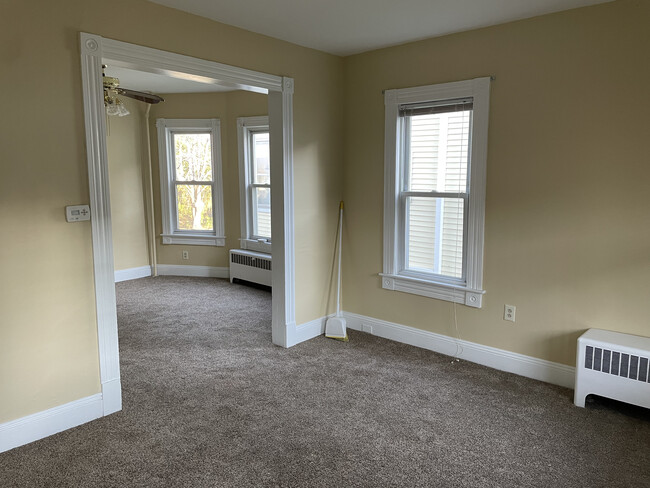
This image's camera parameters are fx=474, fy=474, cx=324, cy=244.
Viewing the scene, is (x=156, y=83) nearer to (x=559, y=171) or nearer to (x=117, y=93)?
(x=117, y=93)

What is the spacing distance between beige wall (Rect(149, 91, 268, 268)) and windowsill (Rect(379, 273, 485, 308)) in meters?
3.00

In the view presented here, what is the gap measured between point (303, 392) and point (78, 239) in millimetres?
1769

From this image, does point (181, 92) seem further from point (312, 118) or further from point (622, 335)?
point (622, 335)

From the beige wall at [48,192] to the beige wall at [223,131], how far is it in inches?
127

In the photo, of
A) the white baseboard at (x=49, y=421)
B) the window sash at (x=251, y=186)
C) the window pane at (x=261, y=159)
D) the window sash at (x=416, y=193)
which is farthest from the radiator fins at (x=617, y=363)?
the window pane at (x=261, y=159)

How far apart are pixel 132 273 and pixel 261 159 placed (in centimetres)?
251

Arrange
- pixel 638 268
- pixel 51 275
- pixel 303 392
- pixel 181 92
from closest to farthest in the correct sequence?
pixel 51 275
pixel 638 268
pixel 303 392
pixel 181 92

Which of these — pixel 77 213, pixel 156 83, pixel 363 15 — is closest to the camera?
pixel 77 213

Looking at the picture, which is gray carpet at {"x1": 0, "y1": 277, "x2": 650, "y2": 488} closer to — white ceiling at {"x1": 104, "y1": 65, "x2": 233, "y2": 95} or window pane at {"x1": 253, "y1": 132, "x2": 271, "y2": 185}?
window pane at {"x1": 253, "y1": 132, "x2": 271, "y2": 185}

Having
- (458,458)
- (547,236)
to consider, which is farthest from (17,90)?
(547,236)

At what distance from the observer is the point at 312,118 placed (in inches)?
164

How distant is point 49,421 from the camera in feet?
9.07

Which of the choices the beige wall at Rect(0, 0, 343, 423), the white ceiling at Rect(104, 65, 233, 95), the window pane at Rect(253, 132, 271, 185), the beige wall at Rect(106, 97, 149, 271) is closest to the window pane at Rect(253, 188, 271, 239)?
the window pane at Rect(253, 132, 271, 185)

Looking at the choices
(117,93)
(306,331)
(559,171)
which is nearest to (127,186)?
(117,93)
